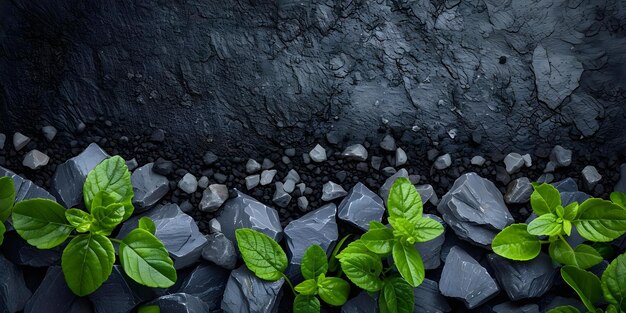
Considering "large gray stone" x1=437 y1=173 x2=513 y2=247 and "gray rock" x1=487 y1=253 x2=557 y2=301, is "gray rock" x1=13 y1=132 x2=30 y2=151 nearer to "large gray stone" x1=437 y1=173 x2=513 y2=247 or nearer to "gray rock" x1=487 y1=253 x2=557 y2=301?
"large gray stone" x1=437 y1=173 x2=513 y2=247

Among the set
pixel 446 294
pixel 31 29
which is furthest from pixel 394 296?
pixel 31 29

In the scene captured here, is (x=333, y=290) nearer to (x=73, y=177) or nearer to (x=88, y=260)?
(x=88, y=260)

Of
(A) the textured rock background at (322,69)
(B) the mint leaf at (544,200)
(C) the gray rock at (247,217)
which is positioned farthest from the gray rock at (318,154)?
(B) the mint leaf at (544,200)

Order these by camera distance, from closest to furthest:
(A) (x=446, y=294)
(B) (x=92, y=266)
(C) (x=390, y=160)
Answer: (B) (x=92, y=266)
(A) (x=446, y=294)
(C) (x=390, y=160)

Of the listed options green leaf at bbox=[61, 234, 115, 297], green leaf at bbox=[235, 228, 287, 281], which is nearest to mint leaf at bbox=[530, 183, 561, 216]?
green leaf at bbox=[235, 228, 287, 281]

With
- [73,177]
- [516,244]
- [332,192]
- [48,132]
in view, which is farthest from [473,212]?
[48,132]

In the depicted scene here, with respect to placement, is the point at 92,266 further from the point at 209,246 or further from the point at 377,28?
the point at 377,28

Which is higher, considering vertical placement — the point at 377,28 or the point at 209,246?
the point at 377,28
